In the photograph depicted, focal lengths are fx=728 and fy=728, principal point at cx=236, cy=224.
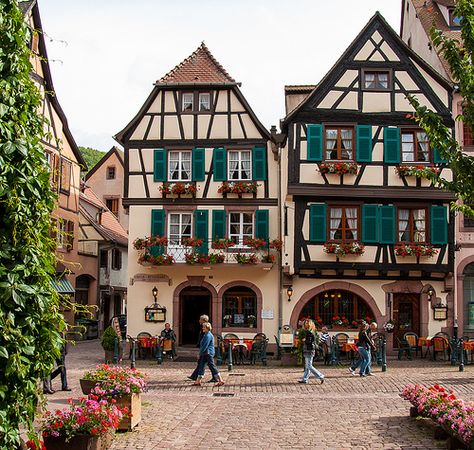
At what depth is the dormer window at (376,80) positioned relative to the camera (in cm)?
2691

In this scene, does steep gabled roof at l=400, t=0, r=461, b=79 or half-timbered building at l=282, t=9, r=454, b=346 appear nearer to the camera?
half-timbered building at l=282, t=9, r=454, b=346

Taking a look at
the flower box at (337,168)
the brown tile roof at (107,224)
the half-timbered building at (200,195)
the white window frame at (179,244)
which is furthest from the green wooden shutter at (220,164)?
the brown tile roof at (107,224)

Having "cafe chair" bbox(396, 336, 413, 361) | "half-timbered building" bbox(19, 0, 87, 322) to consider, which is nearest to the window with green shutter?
"half-timbered building" bbox(19, 0, 87, 322)

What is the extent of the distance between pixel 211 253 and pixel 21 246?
785 inches

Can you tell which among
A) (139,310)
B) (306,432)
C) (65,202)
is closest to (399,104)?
(139,310)

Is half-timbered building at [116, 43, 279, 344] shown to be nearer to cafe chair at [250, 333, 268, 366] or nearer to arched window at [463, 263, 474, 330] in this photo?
cafe chair at [250, 333, 268, 366]

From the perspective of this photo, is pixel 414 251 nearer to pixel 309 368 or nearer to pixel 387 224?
pixel 387 224

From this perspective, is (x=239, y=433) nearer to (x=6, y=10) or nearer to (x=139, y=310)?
(x=6, y=10)

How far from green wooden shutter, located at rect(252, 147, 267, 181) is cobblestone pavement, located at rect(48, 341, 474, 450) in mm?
8235

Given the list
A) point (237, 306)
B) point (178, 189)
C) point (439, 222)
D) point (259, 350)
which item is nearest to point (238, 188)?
point (178, 189)

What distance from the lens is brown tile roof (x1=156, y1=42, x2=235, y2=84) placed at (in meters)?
28.4

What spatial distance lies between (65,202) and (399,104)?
15.3 metres

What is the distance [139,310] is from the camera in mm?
27984

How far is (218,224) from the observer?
27.9 m
